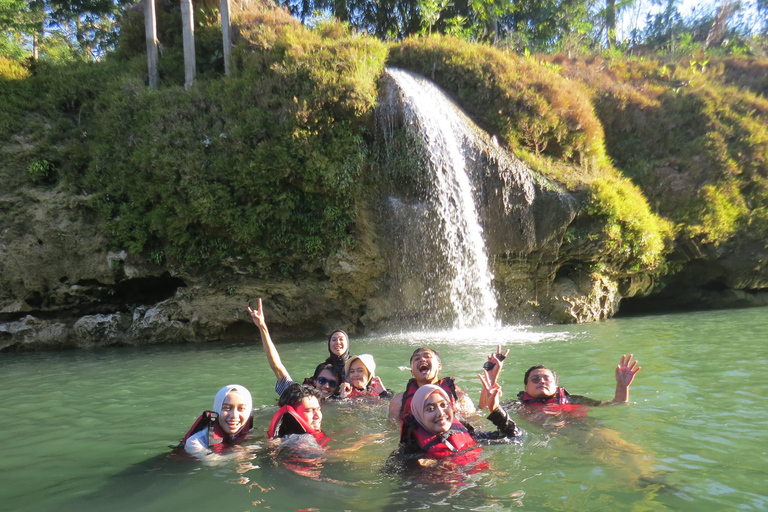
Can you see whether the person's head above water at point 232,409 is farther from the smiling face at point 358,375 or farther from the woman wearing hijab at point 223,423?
the smiling face at point 358,375

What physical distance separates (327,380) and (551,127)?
10.3 metres

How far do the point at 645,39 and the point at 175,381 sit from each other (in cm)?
3431

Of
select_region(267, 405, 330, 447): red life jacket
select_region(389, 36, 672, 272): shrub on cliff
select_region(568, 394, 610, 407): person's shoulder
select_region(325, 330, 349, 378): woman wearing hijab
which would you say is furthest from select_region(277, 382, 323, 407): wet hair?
select_region(389, 36, 672, 272): shrub on cliff

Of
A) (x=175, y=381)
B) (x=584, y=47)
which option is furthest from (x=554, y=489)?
(x=584, y=47)

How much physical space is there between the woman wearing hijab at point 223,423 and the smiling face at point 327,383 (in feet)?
6.01

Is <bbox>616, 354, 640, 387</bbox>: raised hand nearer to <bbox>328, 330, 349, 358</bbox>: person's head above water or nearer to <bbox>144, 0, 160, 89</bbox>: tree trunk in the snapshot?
<bbox>328, 330, 349, 358</bbox>: person's head above water

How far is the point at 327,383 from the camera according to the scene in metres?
6.23

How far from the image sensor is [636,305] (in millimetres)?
15586

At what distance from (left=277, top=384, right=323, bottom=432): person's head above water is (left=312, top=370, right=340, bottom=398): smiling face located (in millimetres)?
1548

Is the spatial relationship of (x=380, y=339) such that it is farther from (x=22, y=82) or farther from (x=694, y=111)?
(x=694, y=111)

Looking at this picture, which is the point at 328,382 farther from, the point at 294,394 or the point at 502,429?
the point at 502,429

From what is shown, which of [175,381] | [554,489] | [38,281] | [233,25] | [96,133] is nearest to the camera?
[554,489]

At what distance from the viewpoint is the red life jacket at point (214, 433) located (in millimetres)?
4184

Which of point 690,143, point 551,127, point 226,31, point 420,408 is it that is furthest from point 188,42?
point 690,143
